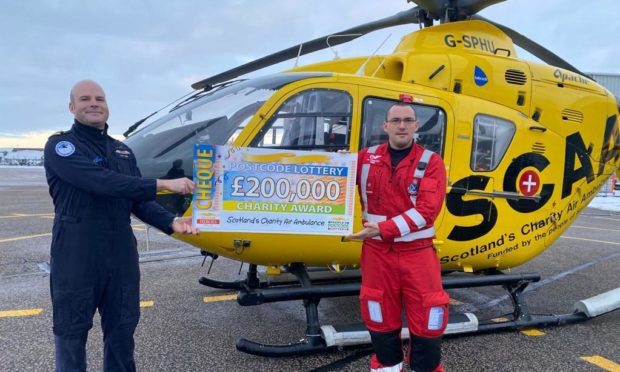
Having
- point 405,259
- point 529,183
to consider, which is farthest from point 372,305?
point 529,183

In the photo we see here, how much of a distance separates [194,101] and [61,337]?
215 centimetres

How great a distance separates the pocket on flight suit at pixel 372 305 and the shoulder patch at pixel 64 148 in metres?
1.84

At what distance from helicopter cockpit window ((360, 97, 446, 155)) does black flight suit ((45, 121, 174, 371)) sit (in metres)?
1.92

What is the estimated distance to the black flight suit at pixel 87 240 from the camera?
225cm

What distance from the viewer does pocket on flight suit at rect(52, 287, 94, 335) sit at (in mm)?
2266

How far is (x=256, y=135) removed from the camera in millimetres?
3404

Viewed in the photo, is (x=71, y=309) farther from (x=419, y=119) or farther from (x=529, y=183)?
(x=529, y=183)

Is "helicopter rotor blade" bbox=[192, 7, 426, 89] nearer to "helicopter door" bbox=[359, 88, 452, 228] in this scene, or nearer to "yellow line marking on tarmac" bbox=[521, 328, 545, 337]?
"helicopter door" bbox=[359, 88, 452, 228]

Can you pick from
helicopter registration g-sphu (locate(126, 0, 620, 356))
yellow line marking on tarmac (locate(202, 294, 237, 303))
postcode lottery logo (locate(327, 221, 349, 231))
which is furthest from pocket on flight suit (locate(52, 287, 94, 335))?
yellow line marking on tarmac (locate(202, 294, 237, 303))

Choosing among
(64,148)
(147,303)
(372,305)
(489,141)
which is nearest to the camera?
(64,148)

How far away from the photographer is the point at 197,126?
3502mm

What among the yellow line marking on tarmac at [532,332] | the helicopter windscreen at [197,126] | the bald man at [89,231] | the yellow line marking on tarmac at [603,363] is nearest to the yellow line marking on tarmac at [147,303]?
the helicopter windscreen at [197,126]

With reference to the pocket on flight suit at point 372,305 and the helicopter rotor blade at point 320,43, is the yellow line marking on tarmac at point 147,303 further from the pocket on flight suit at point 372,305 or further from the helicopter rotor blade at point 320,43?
the pocket on flight suit at point 372,305

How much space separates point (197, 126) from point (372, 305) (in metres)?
1.90
